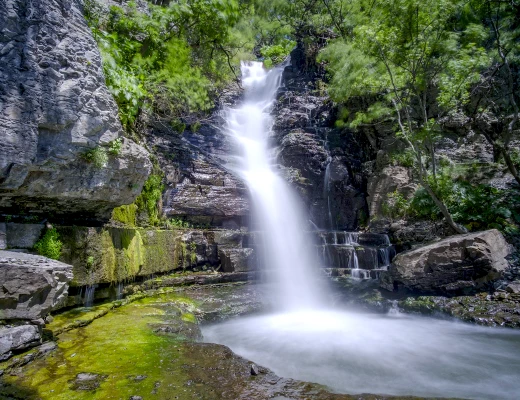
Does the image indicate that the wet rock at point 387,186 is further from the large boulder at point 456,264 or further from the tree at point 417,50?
the large boulder at point 456,264

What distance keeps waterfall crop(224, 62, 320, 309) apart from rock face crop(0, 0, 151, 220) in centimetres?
546

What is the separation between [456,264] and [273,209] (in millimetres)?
6603

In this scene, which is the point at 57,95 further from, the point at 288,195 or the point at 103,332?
the point at 288,195

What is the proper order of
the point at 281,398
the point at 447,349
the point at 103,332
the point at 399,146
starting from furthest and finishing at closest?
the point at 399,146, the point at 447,349, the point at 103,332, the point at 281,398

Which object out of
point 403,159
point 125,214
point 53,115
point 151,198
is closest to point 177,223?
point 151,198

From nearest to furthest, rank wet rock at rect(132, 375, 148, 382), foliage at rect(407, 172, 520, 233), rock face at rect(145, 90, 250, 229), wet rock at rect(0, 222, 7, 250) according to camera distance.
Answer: wet rock at rect(132, 375, 148, 382), wet rock at rect(0, 222, 7, 250), foliage at rect(407, 172, 520, 233), rock face at rect(145, 90, 250, 229)

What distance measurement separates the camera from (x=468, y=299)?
685 cm

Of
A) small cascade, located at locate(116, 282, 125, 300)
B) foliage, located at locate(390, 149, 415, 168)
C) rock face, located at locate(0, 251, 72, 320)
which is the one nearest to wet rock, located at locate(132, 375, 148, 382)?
rock face, located at locate(0, 251, 72, 320)

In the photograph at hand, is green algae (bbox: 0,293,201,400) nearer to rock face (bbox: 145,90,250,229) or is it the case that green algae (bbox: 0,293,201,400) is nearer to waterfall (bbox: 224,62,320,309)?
waterfall (bbox: 224,62,320,309)

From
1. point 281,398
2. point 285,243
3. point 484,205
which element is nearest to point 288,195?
point 285,243

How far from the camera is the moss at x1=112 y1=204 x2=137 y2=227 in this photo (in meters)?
7.13

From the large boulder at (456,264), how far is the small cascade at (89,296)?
23.8ft

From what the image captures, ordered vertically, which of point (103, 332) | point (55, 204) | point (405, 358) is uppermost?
point (55, 204)

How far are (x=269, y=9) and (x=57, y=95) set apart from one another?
55.5 feet
